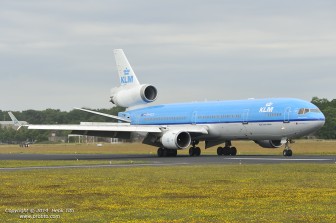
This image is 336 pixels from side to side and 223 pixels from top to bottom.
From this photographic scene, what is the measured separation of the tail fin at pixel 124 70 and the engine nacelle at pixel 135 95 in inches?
21.3

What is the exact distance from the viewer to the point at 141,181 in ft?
97.8

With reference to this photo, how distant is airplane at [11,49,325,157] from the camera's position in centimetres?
5441

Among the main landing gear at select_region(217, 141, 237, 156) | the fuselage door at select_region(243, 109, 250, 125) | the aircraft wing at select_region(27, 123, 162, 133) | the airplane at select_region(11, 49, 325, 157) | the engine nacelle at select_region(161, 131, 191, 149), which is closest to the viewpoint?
the airplane at select_region(11, 49, 325, 157)

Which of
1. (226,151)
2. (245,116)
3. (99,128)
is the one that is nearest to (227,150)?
(226,151)

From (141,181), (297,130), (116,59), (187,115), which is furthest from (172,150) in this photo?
(141,181)

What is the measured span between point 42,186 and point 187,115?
35161 millimetres

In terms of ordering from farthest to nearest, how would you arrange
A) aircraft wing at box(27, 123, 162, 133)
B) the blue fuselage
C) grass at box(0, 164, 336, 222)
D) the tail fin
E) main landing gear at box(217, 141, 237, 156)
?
1. the tail fin
2. main landing gear at box(217, 141, 237, 156)
3. aircraft wing at box(27, 123, 162, 133)
4. the blue fuselage
5. grass at box(0, 164, 336, 222)

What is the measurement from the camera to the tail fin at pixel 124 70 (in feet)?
228

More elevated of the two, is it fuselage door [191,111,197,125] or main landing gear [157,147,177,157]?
fuselage door [191,111,197,125]

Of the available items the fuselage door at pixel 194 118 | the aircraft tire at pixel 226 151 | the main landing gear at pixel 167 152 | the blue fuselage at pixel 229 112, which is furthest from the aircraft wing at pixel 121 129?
the aircraft tire at pixel 226 151

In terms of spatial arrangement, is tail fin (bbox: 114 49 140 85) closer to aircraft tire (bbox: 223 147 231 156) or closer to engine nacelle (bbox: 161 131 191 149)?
engine nacelle (bbox: 161 131 191 149)

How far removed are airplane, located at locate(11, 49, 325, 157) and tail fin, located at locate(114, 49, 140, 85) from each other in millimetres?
114

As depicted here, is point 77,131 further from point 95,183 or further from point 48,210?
point 48,210

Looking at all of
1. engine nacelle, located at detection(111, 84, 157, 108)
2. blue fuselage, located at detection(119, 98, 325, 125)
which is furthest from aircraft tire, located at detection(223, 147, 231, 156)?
engine nacelle, located at detection(111, 84, 157, 108)
